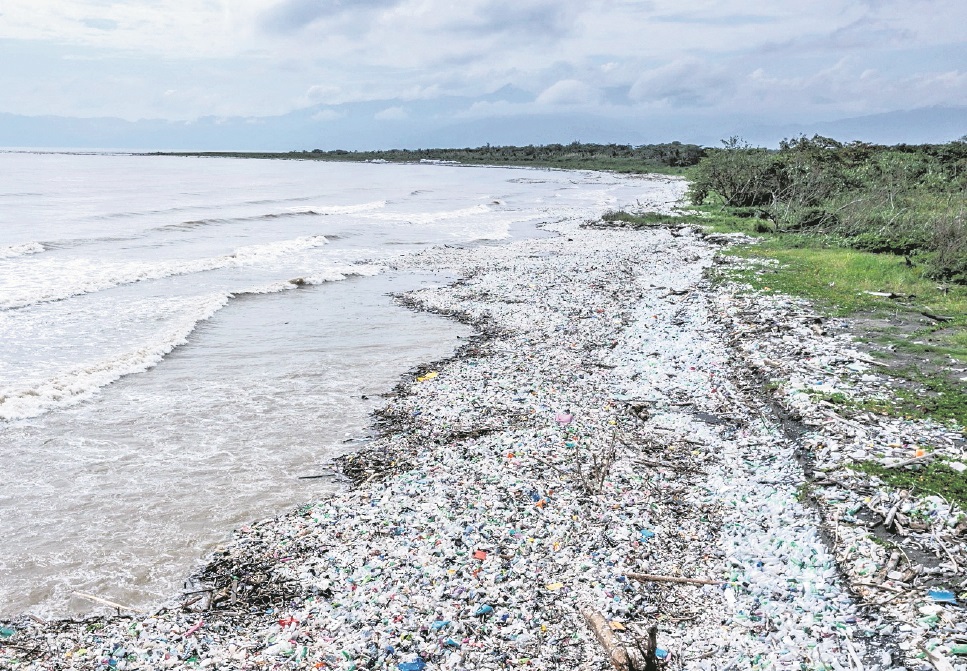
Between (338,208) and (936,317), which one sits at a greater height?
(338,208)

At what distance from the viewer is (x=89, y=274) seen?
27203mm

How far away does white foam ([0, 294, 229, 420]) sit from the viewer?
1311 cm

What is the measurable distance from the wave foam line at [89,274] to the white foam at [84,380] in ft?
24.5

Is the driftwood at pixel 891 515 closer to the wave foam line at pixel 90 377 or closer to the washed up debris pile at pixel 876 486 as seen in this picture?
the washed up debris pile at pixel 876 486

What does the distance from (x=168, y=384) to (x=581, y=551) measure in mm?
11089

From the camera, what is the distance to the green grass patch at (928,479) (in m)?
7.74

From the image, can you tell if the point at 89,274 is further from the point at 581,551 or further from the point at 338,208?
the point at 338,208

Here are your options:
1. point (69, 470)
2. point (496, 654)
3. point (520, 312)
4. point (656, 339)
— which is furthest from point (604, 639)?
point (520, 312)

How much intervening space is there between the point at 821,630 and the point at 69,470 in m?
11.0

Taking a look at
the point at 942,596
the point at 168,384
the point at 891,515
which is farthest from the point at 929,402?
the point at 168,384

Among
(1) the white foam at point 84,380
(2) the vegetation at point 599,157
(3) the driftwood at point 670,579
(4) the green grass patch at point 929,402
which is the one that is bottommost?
(1) the white foam at point 84,380

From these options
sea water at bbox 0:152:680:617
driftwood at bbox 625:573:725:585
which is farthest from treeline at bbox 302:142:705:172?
driftwood at bbox 625:573:725:585

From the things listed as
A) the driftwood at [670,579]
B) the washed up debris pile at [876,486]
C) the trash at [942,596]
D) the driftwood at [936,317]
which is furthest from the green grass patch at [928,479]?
the driftwood at [936,317]

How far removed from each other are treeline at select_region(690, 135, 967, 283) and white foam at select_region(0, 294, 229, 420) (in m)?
23.0
